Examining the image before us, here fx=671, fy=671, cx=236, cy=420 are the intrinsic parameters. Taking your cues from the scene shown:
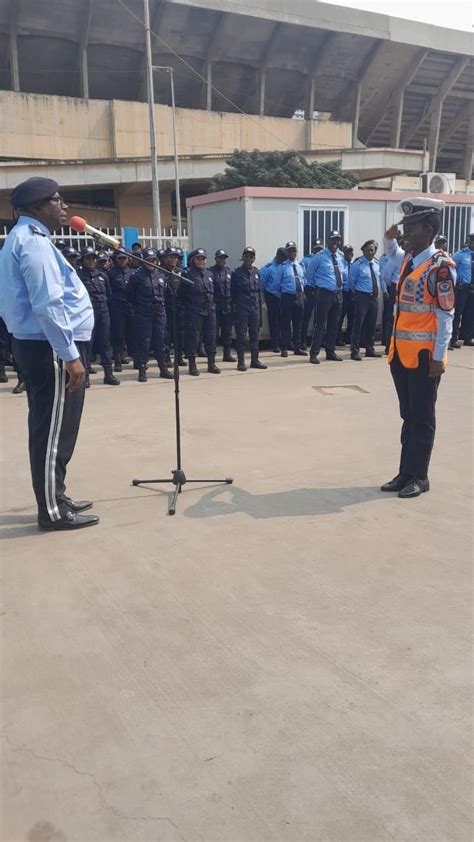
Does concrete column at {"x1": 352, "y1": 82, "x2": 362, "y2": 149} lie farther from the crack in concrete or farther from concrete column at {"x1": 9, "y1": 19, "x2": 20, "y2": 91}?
the crack in concrete

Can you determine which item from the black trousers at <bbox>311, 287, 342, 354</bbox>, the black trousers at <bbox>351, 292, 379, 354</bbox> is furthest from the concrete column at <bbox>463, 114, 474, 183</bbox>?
the black trousers at <bbox>311, 287, 342, 354</bbox>

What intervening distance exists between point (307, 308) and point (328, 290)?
4.12 feet

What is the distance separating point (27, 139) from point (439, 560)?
27.4m

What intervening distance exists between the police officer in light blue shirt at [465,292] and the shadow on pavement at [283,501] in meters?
7.98

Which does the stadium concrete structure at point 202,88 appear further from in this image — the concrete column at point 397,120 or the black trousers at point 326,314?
the black trousers at point 326,314

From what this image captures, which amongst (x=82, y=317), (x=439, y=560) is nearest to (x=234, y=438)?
(x=82, y=317)

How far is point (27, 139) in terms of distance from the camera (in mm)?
26344

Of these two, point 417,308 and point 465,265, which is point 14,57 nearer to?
point 465,265

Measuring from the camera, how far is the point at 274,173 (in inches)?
918

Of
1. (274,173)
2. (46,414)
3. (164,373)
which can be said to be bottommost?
(164,373)

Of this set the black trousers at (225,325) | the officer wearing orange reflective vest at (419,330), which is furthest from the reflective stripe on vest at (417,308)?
the black trousers at (225,325)

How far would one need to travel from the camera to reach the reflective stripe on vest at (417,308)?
13.8ft

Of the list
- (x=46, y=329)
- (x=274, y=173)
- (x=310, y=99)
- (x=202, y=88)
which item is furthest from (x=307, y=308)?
(x=310, y=99)

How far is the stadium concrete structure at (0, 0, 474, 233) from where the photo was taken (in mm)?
26359
